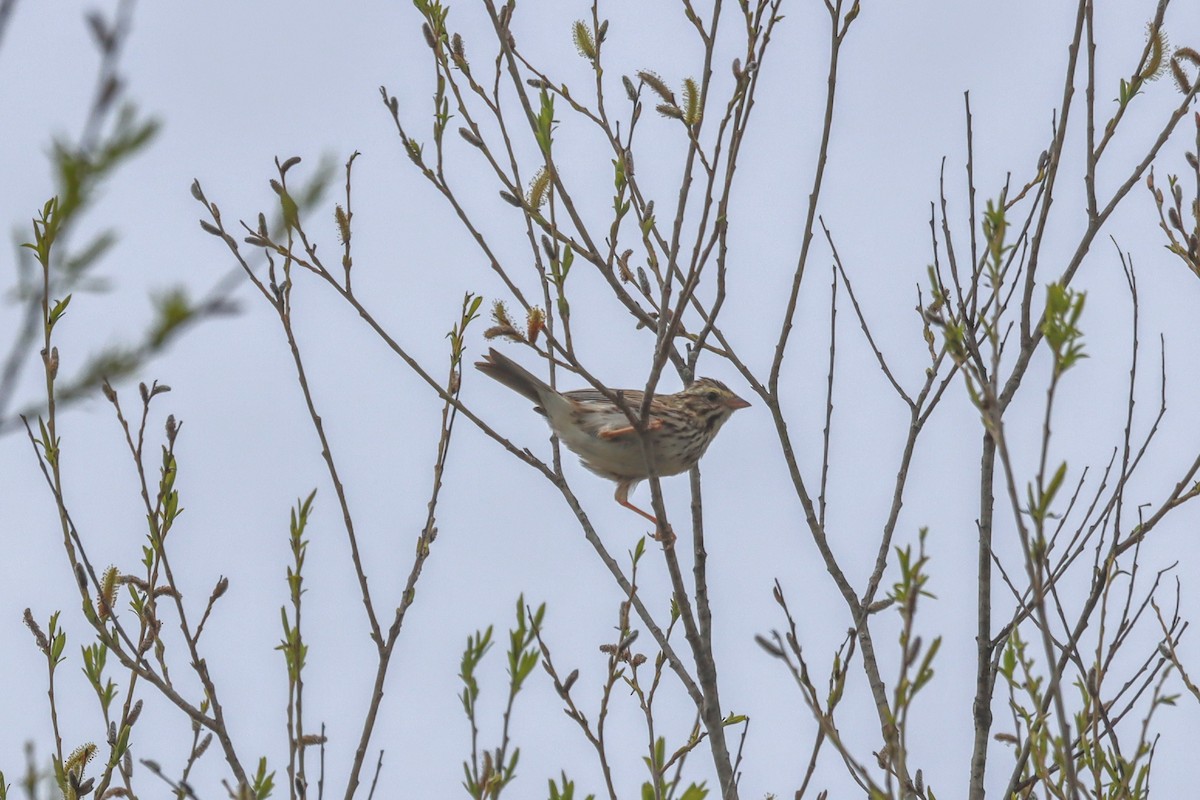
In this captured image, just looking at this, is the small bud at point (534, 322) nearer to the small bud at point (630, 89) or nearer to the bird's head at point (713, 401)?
the small bud at point (630, 89)

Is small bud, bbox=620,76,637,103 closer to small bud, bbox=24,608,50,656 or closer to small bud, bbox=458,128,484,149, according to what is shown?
small bud, bbox=458,128,484,149

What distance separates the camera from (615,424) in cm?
780

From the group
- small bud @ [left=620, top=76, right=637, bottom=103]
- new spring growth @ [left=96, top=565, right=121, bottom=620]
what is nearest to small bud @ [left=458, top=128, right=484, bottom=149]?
small bud @ [left=620, top=76, right=637, bottom=103]

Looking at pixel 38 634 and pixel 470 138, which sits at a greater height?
pixel 470 138

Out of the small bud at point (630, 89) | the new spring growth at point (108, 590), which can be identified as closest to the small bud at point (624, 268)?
the small bud at point (630, 89)

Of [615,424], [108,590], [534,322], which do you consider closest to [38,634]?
[108,590]

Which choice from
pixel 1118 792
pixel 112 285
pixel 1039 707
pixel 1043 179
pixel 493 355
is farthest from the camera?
pixel 493 355

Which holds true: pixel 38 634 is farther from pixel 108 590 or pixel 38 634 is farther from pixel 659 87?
pixel 659 87

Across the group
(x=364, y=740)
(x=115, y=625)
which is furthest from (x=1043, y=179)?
(x=115, y=625)

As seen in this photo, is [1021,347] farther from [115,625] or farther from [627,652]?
[115,625]

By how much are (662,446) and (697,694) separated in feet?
8.25

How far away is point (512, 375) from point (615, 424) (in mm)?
667

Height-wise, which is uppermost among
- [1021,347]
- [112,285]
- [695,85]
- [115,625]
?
[695,85]

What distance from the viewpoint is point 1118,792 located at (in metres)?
4.32
